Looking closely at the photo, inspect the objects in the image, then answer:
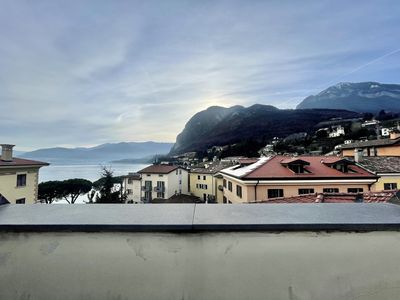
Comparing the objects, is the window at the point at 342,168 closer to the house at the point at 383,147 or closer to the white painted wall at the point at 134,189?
the house at the point at 383,147

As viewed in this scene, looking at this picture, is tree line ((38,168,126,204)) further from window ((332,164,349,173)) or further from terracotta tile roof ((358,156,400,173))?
terracotta tile roof ((358,156,400,173))

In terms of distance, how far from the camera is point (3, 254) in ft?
2.93

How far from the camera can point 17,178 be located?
51.2 feet

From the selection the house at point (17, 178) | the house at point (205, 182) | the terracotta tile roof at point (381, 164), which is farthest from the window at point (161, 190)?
the terracotta tile roof at point (381, 164)

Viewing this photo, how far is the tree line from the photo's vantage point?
25.6 meters

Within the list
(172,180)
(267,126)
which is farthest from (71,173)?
(267,126)

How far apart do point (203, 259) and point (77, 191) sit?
1400 inches

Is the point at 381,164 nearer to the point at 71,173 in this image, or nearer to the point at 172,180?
the point at 172,180

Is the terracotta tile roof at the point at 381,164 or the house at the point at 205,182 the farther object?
the house at the point at 205,182

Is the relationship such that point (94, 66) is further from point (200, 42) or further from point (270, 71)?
point (270, 71)

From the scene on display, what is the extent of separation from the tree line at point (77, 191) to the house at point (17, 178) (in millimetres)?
Result: 7892

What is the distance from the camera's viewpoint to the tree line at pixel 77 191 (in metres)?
25.6

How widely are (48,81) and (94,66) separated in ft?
10.8

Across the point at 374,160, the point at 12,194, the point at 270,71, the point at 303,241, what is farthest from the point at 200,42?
the point at 374,160
